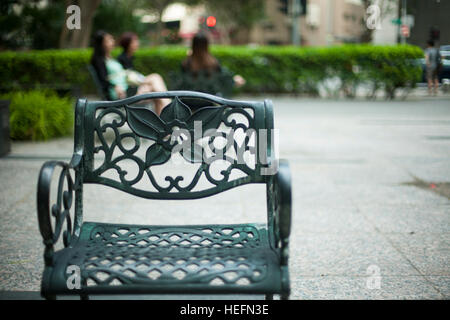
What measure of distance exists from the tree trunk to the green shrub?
9.54 meters

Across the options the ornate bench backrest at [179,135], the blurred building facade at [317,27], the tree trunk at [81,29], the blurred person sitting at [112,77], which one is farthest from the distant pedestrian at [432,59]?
the blurred building facade at [317,27]

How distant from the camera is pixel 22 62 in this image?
14805mm

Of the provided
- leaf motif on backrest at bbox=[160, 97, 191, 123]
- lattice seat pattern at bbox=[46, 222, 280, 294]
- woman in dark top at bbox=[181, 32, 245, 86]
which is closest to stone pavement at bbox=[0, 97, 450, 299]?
lattice seat pattern at bbox=[46, 222, 280, 294]

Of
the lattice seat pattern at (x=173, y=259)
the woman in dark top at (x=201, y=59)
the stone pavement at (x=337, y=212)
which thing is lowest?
the stone pavement at (x=337, y=212)

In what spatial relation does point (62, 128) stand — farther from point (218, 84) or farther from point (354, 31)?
point (354, 31)

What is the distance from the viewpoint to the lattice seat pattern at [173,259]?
2.05 metres

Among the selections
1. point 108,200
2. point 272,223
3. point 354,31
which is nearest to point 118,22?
point 108,200

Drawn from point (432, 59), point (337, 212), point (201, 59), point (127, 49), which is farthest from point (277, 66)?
point (337, 212)

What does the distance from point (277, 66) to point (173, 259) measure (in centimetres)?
1399

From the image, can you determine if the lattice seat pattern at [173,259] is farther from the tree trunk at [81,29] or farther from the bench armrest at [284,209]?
the tree trunk at [81,29]

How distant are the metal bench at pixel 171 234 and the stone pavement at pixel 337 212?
673mm

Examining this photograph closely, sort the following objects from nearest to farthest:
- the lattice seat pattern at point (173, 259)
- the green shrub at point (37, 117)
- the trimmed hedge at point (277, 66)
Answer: the lattice seat pattern at point (173, 259)
the green shrub at point (37, 117)
the trimmed hedge at point (277, 66)

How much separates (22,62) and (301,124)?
8.83 m

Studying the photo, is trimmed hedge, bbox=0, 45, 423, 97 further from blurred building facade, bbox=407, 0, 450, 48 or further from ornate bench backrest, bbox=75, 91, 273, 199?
ornate bench backrest, bbox=75, 91, 273, 199
